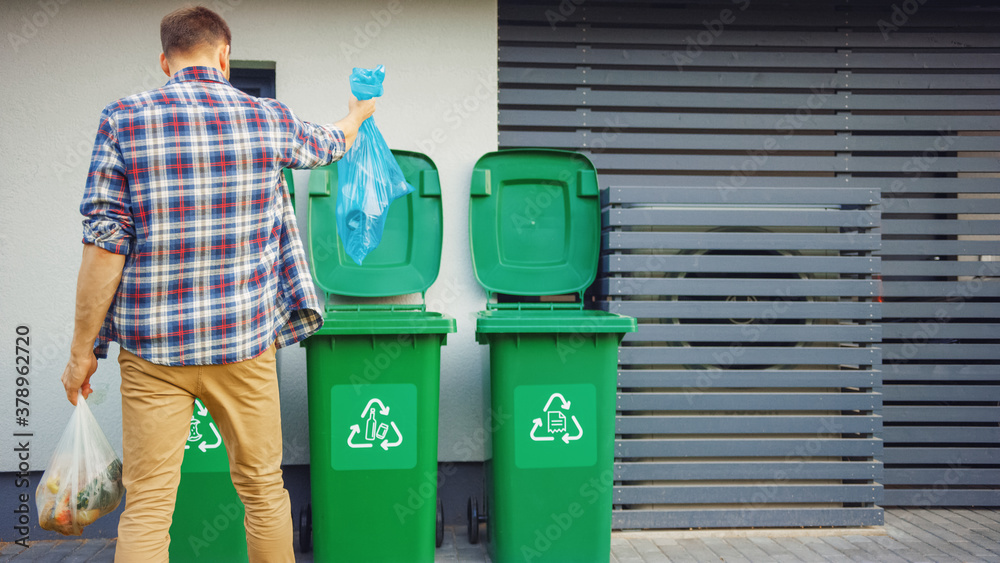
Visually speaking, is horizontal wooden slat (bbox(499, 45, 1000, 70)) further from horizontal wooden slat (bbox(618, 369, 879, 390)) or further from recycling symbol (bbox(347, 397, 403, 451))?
recycling symbol (bbox(347, 397, 403, 451))

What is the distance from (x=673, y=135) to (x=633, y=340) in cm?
128

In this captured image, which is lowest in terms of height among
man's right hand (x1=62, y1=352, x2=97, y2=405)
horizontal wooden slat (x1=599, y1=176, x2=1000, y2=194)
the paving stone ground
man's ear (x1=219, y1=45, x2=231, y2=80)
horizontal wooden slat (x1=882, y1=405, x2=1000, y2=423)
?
the paving stone ground

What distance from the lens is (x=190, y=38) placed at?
2043 millimetres

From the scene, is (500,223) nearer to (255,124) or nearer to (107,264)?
(255,124)

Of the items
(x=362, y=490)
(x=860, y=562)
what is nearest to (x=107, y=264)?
(x=362, y=490)

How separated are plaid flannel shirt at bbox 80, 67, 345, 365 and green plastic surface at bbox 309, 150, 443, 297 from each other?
1418mm

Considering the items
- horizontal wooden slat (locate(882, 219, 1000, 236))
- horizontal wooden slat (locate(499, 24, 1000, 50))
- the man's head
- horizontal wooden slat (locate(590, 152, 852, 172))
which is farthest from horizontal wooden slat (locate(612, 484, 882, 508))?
the man's head

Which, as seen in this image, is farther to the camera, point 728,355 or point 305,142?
point 728,355

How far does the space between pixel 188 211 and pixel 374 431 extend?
1.27m

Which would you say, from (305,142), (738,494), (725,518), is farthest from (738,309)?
(305,142)

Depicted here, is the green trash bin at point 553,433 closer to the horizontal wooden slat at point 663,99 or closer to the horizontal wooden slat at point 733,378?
the horizontal wooden slat at point 733,378

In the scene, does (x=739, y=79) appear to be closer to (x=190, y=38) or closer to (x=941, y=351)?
(x=941, y=351)

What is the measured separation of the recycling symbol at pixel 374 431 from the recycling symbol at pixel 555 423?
0.58 metres

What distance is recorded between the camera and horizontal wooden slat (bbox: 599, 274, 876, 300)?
3.41 metres
